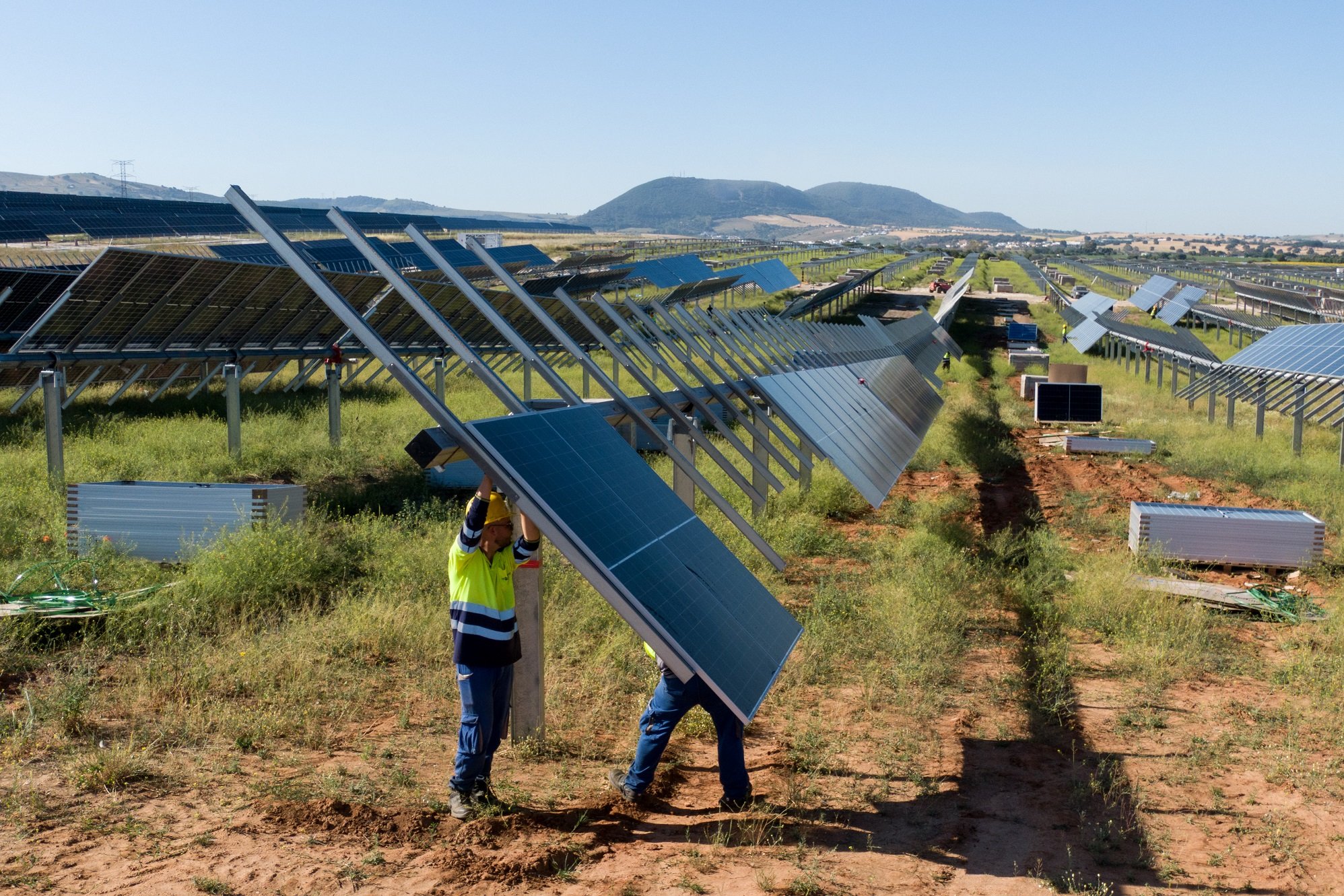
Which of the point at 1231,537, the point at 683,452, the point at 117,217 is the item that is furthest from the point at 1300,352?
the point at 117,217

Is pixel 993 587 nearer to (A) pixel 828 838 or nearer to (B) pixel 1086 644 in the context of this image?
(B) pixel 1086 644

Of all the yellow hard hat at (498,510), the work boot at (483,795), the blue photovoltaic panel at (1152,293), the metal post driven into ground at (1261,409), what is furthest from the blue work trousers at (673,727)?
the blue photovoltaic panel at (1152,293)

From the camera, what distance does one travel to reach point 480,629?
6504 mm

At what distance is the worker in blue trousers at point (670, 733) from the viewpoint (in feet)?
21.9

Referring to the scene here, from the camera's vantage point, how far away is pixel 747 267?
58.0 metres

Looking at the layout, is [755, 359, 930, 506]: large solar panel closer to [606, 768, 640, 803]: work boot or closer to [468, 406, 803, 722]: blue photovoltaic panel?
[468, 406, 803, 722]: blue photovoltaic panel

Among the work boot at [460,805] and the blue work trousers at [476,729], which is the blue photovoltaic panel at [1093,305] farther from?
the work boot at [460,805]

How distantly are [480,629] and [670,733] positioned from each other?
4.31ft

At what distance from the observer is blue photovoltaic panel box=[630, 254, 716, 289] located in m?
47.7

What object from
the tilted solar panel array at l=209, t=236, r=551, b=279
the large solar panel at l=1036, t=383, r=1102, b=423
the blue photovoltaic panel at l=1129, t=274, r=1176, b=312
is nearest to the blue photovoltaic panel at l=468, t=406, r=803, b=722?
the large solar panel at l=1036, t=383, r=1102, b=423

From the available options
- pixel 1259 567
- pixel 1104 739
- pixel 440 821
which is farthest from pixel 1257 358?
pixel 440 821

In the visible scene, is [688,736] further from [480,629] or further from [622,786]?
[480,629]

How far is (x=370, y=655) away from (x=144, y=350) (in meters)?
12.4

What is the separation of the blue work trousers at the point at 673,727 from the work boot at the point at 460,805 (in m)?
0.99
